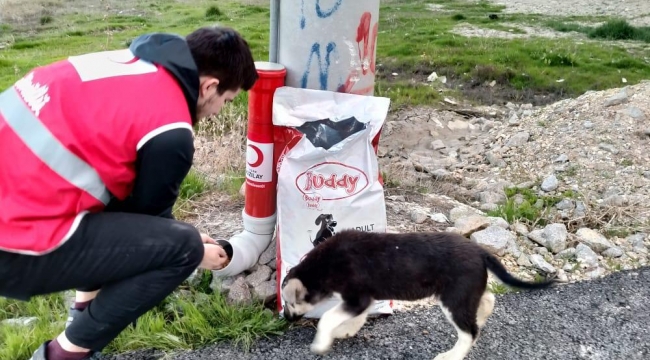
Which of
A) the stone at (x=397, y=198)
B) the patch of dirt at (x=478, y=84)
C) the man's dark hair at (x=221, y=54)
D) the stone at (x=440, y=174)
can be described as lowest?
the stone at (x=440, y=174)

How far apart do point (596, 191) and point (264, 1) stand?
17.8 meters

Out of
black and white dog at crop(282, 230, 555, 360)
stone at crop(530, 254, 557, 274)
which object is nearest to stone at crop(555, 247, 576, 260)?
stone at crop(530, 254, 557, 274)

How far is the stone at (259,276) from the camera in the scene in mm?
3846

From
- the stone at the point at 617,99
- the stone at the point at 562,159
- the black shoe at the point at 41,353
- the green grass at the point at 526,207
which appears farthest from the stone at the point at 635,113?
the black shoe at the point at 41,353

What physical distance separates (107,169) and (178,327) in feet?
3.99

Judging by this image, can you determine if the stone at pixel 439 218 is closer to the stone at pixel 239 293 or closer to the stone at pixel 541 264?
the stone at pixel 541 264

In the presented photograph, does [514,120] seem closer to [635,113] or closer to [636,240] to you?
[635,113]

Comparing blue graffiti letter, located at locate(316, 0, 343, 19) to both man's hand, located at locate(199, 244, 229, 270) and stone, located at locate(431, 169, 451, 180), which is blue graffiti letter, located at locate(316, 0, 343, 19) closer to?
man's hand, located at locate(199, 244, 229, 270)

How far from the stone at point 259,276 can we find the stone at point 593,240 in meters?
2.30

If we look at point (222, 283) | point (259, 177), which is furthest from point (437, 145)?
point (222, 283)

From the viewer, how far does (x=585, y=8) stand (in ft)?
63.2

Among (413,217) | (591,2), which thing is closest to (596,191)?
(413,217)

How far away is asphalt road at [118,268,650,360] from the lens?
3.34m

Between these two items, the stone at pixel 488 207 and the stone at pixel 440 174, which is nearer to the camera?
the stone at pixel 488 207
